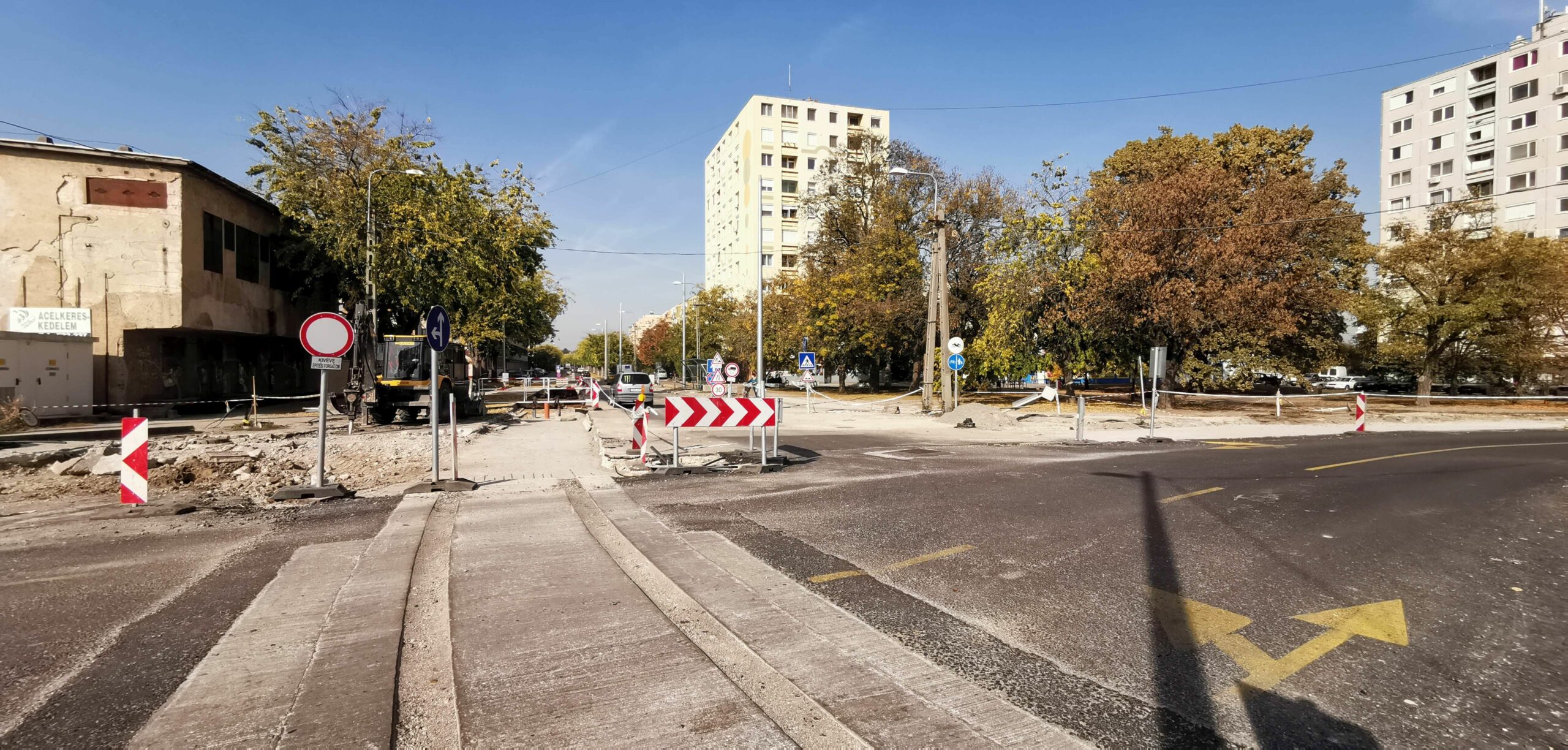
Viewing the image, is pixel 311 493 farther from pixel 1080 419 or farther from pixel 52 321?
pixel 52 321

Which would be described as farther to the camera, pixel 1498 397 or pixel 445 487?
pixel 1498 397

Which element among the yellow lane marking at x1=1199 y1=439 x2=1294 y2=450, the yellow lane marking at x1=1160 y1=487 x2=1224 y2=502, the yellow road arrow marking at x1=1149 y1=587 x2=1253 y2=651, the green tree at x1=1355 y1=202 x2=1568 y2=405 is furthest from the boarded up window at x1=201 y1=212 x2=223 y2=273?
the green tree at x1=1355 y1=202 x2=1568 y2=405

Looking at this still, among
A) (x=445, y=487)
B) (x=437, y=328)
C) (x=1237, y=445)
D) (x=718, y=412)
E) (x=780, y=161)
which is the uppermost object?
(x=780, y=161)

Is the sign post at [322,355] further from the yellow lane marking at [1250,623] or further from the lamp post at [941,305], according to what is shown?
the lamp post at [941,305]

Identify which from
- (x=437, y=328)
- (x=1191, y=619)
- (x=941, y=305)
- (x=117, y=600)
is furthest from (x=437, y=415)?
(x=941, y=305)

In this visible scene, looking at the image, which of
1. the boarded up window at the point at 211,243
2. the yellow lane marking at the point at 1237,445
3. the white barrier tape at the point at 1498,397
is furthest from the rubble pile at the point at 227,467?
the white barrier tape at the point at 1498,397

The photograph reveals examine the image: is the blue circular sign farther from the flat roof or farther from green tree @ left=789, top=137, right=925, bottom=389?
green tree @ left=789, top=137, right=925, bottom=389

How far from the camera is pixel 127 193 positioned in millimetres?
23406

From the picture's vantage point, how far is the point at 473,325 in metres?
31.9

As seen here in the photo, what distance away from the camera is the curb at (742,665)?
3.07 meters

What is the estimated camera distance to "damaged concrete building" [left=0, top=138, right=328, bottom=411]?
22484 millimetres

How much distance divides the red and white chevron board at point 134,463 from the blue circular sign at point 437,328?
3125 mm

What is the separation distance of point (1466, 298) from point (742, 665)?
134ft

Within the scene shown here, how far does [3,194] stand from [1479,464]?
36775 millimetres
